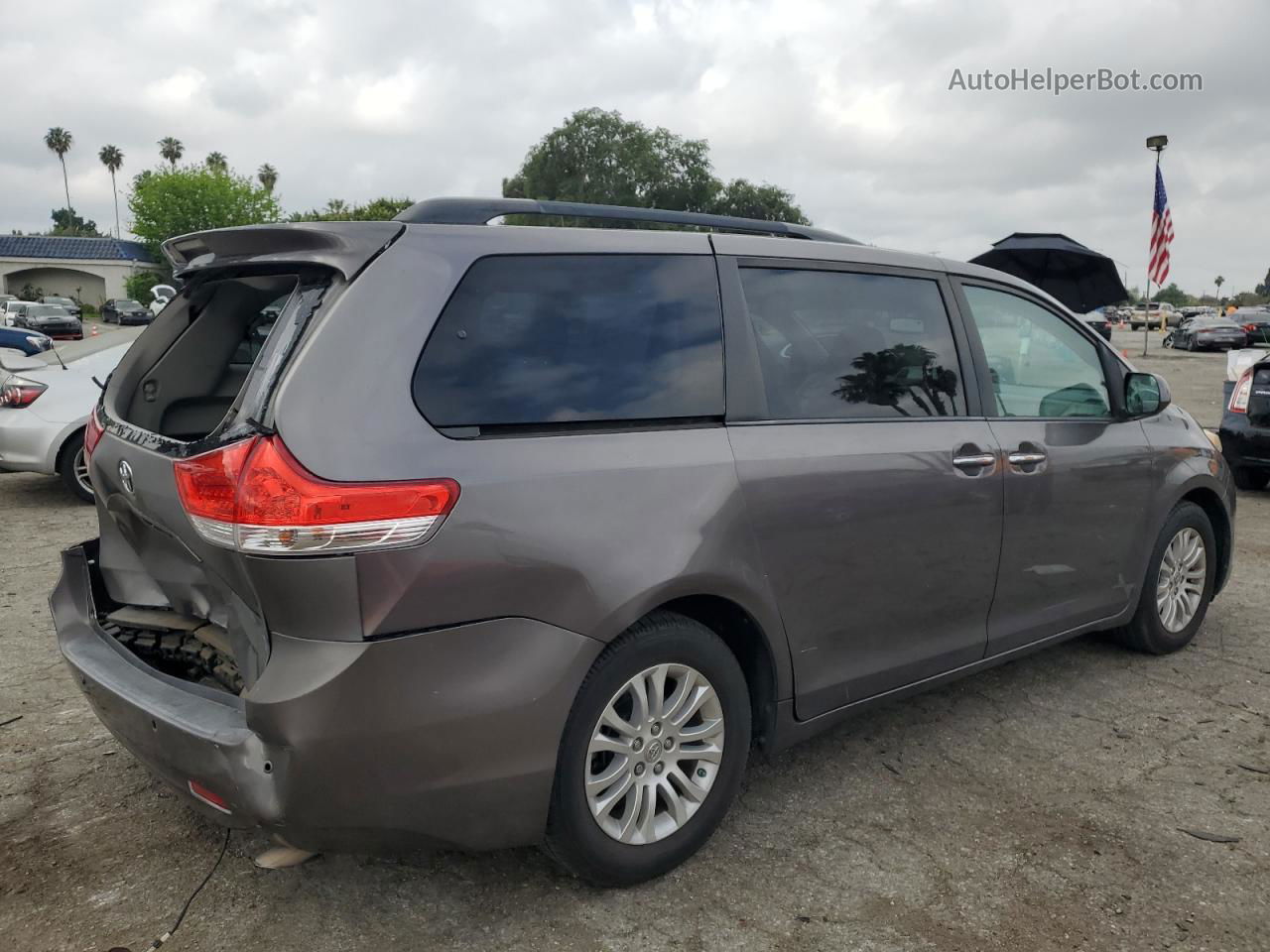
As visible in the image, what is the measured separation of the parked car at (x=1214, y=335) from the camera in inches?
1400

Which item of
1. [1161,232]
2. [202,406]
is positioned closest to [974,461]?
[202,406]

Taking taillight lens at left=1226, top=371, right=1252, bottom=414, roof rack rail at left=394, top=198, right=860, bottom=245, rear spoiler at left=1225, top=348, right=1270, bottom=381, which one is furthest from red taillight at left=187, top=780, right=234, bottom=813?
rear spoiler at left=1225, top=348, right=1270, bottom=381

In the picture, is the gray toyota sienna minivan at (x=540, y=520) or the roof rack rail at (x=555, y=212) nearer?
the gray toyota sienna minivan at (x=540, y=520)

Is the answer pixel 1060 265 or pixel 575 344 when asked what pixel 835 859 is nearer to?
pixel 575 344

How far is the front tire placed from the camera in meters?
2.50

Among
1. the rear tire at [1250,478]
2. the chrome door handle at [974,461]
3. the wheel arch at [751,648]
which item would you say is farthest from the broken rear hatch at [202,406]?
the rear tire at [1250,478]

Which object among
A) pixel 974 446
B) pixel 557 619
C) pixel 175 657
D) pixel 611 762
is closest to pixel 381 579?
pixel 557 619

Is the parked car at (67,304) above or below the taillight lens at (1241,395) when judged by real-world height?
above

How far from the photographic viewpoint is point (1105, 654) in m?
4.62

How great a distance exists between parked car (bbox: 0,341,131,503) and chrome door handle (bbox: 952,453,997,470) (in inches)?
260

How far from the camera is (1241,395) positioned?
8445mm

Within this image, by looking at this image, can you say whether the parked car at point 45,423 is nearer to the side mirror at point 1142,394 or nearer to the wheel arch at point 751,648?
the wheel arch at point 751,648

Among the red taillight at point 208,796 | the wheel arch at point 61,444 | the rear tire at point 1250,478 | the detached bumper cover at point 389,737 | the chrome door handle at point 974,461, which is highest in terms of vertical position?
the chrome door handle at point 974,461

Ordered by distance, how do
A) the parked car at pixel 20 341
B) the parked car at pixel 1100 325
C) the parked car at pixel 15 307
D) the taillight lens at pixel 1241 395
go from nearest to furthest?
the taillight lens at pixel 1241 395 < the parked car at pixel 1100 325 < the parked car at pixel 20 341 < the parked car at pixel 15 307
